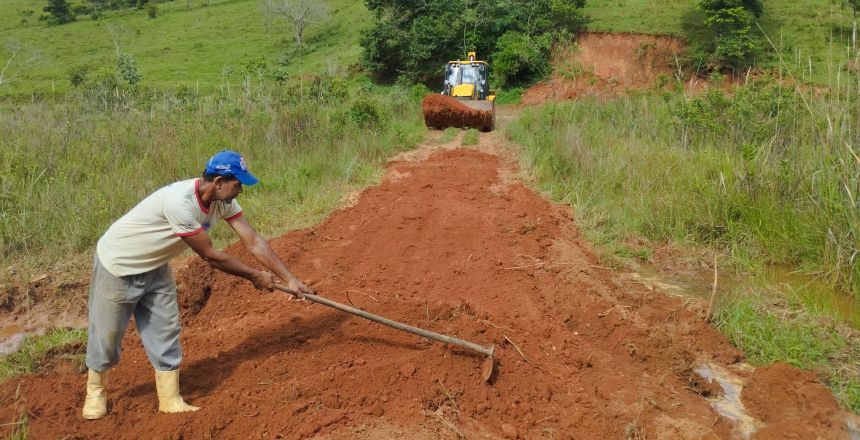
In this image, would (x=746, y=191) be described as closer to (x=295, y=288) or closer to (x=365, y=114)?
(x=295, y=288)

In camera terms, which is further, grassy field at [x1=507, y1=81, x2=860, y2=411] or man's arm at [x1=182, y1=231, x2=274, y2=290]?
grassy field at [x1=507, y1=81, x2=860, y2=411]

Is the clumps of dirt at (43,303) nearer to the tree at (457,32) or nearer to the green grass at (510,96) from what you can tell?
the green grass at (510,96)

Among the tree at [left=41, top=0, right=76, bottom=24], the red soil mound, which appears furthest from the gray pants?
the tree at [left=41, top=0, right=76, bottom=24]

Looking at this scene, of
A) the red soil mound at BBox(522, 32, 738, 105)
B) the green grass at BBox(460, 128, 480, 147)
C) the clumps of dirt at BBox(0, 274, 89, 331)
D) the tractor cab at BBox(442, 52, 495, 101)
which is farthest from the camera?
the red soil mound at BBox(522, 32, 738, 105)

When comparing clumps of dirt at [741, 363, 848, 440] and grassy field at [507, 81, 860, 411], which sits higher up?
grassy field at [507, 81, 860, 411]

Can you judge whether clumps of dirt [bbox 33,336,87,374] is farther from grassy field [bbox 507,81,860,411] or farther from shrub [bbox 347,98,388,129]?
shrub [bbox 347,98,388,129]

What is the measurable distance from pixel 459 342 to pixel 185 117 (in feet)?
28.8

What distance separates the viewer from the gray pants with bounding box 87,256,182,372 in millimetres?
3574

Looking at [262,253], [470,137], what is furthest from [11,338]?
[470,137]

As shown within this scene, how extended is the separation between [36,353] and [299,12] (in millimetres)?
33509

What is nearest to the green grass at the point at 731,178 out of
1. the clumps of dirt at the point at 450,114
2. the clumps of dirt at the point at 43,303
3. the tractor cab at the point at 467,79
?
the clumps of dirt at the point at 450,114

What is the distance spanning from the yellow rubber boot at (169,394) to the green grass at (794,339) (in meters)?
4.04

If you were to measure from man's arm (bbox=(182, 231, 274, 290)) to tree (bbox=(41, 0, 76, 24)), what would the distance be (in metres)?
50.6

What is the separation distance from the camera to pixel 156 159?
8492mm
